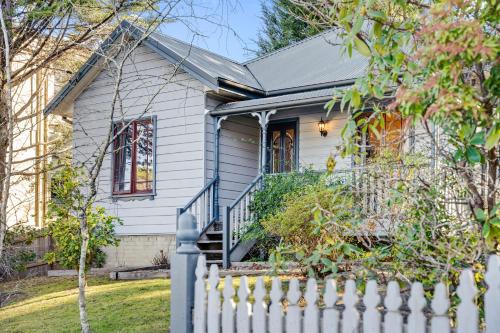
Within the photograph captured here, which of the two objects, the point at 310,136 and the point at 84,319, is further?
the point at 310,136

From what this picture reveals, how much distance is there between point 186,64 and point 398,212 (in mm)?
9489

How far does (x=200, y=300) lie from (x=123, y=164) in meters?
11.3

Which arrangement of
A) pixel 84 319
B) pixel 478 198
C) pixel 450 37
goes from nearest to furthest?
1. pixel 450 37
2. pixel 478 198
3. pixel 84 319

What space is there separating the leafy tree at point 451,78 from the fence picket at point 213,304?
55.0 inches

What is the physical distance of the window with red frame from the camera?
589 inches

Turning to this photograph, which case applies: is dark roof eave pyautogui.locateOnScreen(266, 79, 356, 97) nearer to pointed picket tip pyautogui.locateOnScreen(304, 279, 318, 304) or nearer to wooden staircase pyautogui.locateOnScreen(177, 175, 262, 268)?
wooden staircase pyautogui.locateOnScreen(177, 175, 262, 268)

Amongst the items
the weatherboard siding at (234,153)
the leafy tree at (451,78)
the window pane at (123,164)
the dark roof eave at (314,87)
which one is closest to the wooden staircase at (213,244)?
the weatherboard siding at (234,153)

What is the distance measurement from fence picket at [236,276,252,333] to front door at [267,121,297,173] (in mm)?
10005

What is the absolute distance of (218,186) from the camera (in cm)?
1388

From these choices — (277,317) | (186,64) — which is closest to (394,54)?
(277,317)

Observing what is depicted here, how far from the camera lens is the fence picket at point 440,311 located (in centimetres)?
342

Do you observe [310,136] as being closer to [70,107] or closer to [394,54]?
[70,107]

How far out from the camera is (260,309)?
427 cm

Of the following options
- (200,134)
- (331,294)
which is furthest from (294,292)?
(200,134)
